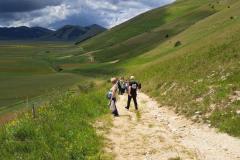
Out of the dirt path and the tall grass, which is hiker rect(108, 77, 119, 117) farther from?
the tall grass

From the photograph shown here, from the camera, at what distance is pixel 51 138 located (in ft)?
56.9

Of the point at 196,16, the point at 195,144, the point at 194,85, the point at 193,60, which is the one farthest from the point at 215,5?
the point at 195,144

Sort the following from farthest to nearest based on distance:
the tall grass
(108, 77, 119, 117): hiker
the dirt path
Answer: (108, 77, 119, 117): hiker < the dirt path < the tall grass

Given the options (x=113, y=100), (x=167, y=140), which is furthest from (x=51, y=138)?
(x=113, y=100)

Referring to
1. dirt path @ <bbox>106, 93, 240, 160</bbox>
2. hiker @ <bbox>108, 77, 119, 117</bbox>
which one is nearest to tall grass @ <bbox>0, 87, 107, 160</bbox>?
dirt path @ <bbox>106, 93, 240, 160</bbox>

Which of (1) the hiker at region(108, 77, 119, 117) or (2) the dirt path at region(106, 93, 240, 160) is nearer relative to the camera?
(2) the dirt path at region(106, 93, 240, 160)

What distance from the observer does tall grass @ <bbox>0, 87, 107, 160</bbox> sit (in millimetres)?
15680

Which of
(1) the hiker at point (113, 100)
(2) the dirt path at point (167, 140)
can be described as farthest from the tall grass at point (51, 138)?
(1) the hiker at point (113, 100)

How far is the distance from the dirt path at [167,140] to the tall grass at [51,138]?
3.72 ft

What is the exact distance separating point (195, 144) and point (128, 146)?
9.25 ft

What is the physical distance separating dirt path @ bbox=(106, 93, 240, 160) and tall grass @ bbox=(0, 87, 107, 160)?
113 cm

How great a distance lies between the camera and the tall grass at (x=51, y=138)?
15.7 meters

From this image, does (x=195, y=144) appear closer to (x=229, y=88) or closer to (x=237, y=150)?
(x=237, y=150)

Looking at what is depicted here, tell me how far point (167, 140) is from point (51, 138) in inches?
210
